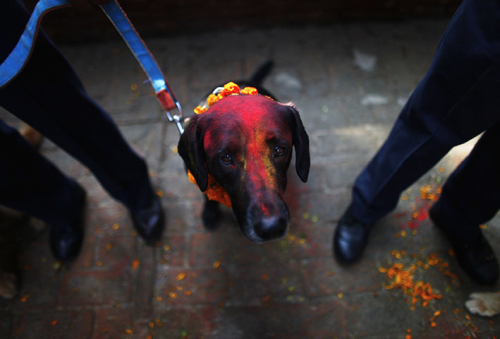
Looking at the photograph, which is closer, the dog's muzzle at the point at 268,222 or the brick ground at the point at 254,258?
the dog's muzzle at the point at 268,222

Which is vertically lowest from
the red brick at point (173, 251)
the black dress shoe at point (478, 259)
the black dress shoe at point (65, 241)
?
the black dress shoe at point (478, 259)

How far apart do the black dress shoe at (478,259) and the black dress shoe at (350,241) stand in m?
0.65

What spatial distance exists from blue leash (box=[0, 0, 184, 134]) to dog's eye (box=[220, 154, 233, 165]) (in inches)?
21.5

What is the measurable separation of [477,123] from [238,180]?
3.82ft

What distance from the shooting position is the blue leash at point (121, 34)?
1.46 m

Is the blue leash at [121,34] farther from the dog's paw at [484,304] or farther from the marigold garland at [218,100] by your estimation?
the dog's paw at [484,304]

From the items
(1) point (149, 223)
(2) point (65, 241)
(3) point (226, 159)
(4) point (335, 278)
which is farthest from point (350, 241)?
(2) point (65, 241)

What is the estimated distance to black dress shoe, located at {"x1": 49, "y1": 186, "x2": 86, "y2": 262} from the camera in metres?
2.49

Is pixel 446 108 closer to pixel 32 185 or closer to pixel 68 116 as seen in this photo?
pixel 68 116

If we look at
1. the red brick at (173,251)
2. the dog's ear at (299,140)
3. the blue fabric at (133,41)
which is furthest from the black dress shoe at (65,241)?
the dog's ear at (299,140)

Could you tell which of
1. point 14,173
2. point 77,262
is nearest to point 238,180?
point 14,173

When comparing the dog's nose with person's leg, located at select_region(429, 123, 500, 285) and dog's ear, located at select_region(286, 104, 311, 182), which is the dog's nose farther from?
person's leg, located at select_region(429, 123, 500, 285)

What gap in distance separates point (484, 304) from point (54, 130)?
300cm

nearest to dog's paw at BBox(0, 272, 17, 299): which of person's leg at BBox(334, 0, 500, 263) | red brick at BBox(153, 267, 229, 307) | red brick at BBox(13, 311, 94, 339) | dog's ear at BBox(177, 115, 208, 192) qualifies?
red brick at BBox(13, 311, 94, 339)
